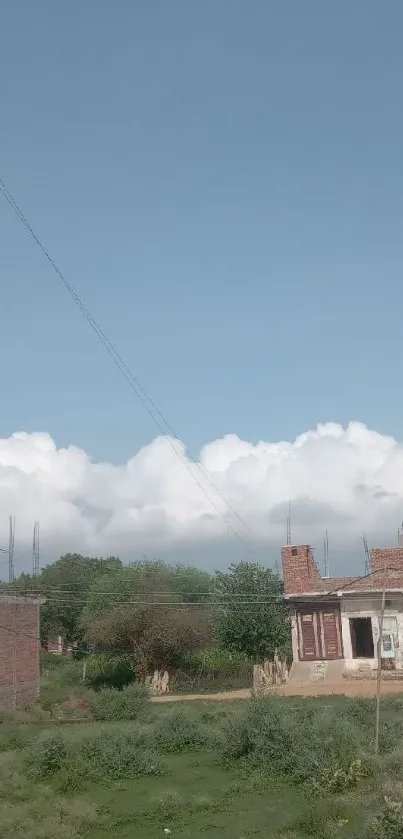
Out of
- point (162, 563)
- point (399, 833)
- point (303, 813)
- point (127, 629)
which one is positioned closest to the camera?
point (399, 833)

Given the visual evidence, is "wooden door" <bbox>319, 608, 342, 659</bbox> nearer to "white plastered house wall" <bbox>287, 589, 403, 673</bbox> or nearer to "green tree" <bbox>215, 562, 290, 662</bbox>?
"white plastered house wall" <bbox>287, 589, 403, 673</bbox>

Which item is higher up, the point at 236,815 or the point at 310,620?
the point at 310,620

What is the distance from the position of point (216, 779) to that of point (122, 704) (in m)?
14.8

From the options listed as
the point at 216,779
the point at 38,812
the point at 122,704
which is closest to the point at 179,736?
the point at 216,779

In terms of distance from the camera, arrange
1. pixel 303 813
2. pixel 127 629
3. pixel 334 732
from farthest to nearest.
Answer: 1. pixel 127 629
2. pixel 334 732
3. pixel 303 813

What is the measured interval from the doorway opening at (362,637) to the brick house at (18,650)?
15858 millimetres

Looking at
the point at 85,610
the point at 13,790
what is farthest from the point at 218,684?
the point at 13,790

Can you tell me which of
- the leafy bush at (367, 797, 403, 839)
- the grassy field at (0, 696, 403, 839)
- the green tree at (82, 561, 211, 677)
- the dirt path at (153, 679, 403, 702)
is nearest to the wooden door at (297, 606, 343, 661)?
the dirt path at (153, 679, 403, 702)

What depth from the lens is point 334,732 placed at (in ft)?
60.8

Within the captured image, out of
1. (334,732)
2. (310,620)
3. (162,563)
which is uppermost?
(162,563)

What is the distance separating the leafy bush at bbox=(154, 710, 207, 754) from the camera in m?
23.8

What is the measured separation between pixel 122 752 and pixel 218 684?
71.1 feet

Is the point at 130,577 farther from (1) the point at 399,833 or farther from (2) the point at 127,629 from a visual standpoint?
(1) the point at 399,833

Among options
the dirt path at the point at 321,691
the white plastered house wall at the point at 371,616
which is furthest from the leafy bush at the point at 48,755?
the white plastered house wall at the point at 371,616
